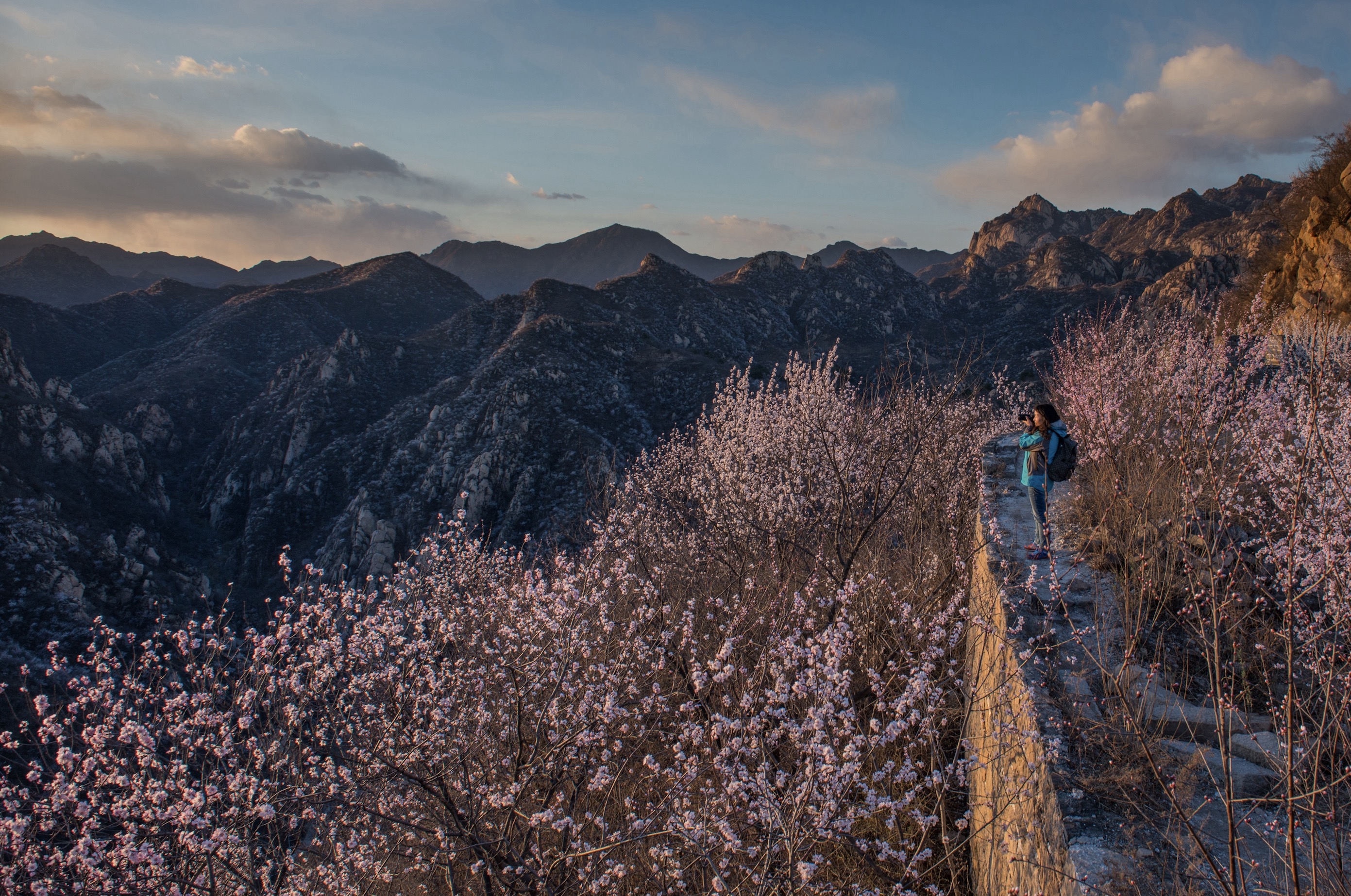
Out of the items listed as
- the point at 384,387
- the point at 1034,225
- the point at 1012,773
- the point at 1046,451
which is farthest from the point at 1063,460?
the point at 1034,225

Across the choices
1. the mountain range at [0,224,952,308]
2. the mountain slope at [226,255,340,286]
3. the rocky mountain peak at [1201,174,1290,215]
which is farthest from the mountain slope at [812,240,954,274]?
the mountain slope at [226,255,340,286]

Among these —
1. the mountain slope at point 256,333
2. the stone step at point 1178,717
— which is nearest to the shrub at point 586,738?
the stone step at point 1178,717

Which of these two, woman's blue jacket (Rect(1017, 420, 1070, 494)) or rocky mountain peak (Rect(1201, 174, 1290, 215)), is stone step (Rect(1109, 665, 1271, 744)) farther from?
rocky mountain peak (Rect(1201, 174, 1290, 215))

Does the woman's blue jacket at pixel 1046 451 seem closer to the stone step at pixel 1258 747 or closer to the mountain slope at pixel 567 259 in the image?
the stone step at pixel 1258 747

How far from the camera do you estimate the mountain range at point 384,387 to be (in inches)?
821

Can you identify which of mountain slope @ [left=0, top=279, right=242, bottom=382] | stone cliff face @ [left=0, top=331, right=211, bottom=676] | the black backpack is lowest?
stone cliff face @ [left=0, top=331, right=211, bottom=676]

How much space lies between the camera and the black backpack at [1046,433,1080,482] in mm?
6785

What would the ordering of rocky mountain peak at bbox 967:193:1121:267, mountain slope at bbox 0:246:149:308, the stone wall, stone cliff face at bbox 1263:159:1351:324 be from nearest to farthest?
the stone wall, stone cliff face at bbox 1263:159:1351:324, mountain slope at bbox 0:246:149:308, rocky mountain peak at bbox 967:193:1121:267

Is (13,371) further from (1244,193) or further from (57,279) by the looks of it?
(1244,193)

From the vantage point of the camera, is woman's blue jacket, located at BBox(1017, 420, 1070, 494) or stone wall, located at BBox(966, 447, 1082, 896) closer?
stone wall, located at BBox(966, 447, 1082, 896)

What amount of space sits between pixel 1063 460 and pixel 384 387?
36.4 metres

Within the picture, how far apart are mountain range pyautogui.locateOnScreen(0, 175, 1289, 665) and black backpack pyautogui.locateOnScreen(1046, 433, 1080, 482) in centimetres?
164

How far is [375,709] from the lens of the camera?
5.45m

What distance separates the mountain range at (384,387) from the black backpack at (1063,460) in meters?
1.64
